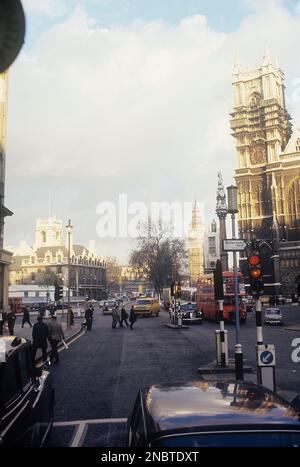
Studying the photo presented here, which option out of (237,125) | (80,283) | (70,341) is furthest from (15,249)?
(70,341)

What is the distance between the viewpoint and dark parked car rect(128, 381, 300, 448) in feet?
9.86

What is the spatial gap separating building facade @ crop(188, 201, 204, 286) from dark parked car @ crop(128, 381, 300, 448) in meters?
145

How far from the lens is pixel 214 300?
3334cm

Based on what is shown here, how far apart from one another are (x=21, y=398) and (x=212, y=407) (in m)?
2.53

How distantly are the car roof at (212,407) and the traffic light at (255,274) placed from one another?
617 centimetres

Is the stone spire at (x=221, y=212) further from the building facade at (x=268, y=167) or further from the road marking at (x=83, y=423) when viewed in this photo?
the road marking at (x=83, y=423)

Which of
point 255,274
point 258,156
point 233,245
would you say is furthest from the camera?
point 258,156

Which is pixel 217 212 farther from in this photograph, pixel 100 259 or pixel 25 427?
pixel 25 427

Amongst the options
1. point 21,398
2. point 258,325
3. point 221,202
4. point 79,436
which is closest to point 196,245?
point 221,202

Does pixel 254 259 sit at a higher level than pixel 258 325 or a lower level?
higher

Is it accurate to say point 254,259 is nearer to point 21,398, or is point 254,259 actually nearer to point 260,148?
point 21,398

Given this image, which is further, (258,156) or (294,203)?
(258,156)

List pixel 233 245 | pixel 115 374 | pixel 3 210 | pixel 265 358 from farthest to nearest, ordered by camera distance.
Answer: pixel 3 210 < pixel 115 374 < pixel 233 245 < pixel 265 358

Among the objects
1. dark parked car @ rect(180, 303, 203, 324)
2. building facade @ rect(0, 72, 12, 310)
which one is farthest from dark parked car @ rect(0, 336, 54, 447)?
building facade @ rect(0, 72, 12, 310)
